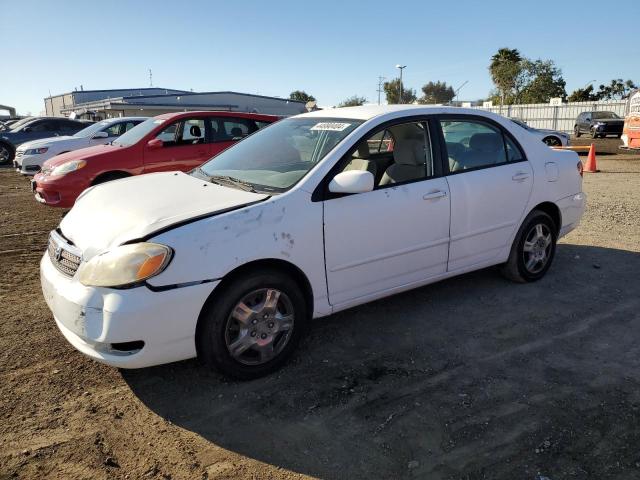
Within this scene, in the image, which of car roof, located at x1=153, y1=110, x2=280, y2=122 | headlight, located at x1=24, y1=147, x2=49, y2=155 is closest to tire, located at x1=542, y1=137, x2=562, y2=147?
car roof, located at x1=153, y1=110, x2=280, y2=122

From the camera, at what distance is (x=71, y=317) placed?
285 centimetres

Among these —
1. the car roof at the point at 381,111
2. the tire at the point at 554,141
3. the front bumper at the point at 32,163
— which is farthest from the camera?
the tire at the point at 554,141

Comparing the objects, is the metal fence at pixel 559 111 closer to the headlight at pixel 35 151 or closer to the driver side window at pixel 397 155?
the headlight at pixel 35 151

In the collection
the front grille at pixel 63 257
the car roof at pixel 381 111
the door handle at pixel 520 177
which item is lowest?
→ the front grille at pixel 63 257

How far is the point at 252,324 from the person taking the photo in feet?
10.3

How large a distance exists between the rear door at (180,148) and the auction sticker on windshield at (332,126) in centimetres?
442

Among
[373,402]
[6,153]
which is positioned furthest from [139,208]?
[6,153]

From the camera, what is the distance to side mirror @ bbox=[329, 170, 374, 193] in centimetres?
326

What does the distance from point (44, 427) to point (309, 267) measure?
5.73ft

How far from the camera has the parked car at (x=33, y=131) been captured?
17203 millimetres

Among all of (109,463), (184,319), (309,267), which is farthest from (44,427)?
(309,267)

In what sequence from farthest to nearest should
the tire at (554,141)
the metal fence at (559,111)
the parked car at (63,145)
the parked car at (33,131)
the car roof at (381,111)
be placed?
the metal fence at (559,111)
the parked car at (33,131)
the tire at (554,141)
the parked car at (63,145)
the car roof at (381,111)

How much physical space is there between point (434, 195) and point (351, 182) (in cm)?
90

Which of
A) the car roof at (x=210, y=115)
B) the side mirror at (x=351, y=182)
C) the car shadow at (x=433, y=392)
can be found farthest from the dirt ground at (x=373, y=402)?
the car roof at (x=210, y=115)
